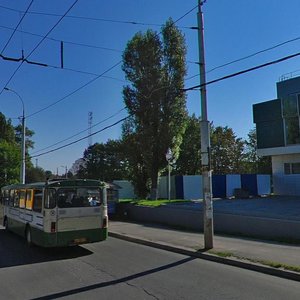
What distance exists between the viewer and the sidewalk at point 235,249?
1053 cm

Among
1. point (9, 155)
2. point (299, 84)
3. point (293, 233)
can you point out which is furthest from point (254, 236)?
point (9, 155)

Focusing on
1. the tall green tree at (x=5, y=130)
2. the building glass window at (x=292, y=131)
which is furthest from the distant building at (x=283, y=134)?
the tall green tree at (x=5, y=130)

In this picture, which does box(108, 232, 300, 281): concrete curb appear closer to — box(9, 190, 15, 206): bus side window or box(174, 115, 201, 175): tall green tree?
box(9, 190, 15, 206): bus side window

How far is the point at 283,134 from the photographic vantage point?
36.0 metres

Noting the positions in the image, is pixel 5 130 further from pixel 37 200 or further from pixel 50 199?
pixel 50 199

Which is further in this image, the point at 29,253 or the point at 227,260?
the point at 29,253

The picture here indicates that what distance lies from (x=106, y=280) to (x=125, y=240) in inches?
315

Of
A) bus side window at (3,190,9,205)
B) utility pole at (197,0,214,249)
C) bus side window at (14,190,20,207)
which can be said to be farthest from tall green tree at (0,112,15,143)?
utility pole at (197,0,214,249)

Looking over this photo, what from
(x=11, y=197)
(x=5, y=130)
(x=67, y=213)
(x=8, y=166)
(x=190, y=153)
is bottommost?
(x=67, y=213)

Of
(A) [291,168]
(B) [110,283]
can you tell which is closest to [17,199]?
(B) [110,283]

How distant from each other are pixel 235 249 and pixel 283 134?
2457cm

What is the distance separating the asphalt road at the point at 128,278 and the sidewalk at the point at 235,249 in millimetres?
355

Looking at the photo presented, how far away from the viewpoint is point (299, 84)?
34.7m

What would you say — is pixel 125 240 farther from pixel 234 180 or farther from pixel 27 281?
pixel 234 180
